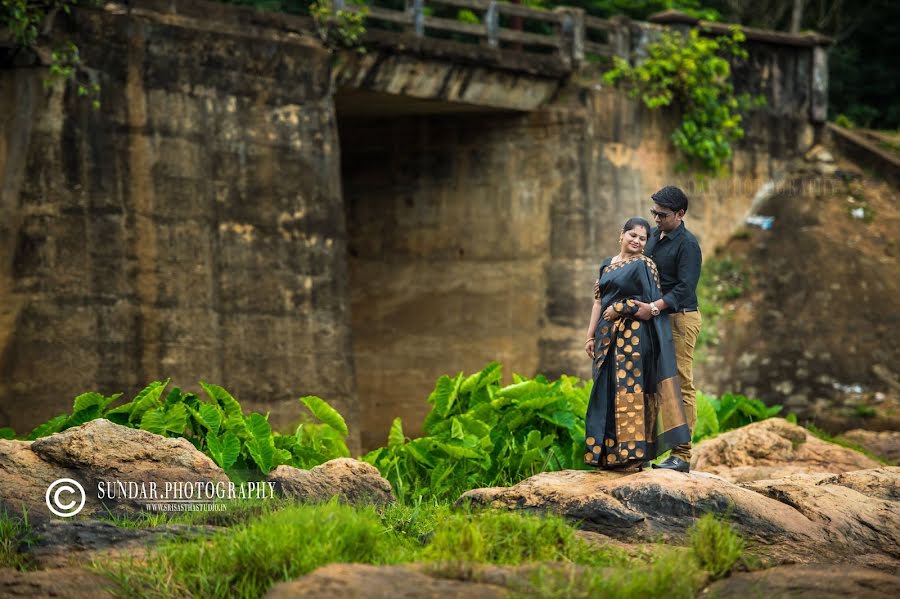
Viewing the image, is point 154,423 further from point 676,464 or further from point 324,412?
point 676,464

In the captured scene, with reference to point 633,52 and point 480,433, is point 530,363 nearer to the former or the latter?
point 633,52

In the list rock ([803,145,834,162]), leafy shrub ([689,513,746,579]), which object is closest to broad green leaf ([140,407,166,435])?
leafy shrub ([689,513,746,579])

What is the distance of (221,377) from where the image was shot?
1531cm

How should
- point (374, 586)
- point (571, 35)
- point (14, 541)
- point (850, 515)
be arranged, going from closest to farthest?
point (374, 586) < point (14, 541) < point (850, 515) < point (571, 35)

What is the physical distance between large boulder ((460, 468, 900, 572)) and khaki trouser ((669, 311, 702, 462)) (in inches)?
21.9

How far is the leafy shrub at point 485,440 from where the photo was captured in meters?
12.0

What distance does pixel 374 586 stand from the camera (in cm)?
680

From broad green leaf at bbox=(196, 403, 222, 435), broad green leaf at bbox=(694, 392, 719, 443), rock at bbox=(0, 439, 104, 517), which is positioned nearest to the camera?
rock at bbox=(0, 439, 104, 517)

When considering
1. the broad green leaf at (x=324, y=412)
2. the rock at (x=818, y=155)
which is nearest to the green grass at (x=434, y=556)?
the broad green leaf at (x=324, y=412)

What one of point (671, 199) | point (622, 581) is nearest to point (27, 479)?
point (622, 581)

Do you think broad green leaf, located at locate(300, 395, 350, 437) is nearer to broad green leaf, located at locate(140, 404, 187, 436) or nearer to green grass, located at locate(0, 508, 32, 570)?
broad green leaf, located at locate(140, 404, 187, 436)

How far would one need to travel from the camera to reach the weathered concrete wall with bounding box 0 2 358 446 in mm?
14211

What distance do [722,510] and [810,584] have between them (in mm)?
1317

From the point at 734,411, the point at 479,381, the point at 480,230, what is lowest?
the point at 734,411
